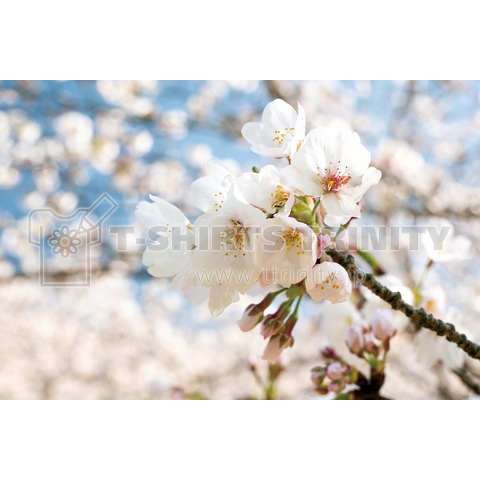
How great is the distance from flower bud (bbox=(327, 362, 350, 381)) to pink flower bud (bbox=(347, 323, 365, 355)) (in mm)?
61

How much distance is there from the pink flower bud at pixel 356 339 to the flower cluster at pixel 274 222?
1.36 ft

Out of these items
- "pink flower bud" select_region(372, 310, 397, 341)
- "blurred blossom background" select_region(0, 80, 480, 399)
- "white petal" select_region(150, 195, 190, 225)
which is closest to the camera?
"white petal" select_region(150, 195, 190, 225)

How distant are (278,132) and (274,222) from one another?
0.25 meters

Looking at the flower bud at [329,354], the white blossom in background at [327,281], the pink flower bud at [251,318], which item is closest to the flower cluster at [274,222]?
the white blossom in background at [327,281]

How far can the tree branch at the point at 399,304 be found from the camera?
0.70 metres

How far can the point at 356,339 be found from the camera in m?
1.02

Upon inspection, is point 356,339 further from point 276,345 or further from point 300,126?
point 300,126

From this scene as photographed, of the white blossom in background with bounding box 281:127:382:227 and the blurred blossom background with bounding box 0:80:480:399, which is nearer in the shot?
the white blossom in background with bounding box 281:127:382:227

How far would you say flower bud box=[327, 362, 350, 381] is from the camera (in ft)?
3.46

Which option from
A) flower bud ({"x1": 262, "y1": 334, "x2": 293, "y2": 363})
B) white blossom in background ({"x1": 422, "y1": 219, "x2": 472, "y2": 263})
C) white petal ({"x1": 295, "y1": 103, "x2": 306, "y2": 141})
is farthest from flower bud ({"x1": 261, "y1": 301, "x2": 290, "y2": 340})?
white blossom in background ({"x1": 422, "y1": 219, "x2": 472, "y2": 263})

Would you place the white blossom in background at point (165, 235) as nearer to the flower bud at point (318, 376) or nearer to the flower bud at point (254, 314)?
the flower bud at point (254, 314)

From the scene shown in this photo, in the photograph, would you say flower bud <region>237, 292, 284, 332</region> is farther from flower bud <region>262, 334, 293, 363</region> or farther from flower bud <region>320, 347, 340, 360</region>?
flower bud <region>320, 347, 340, 360</region>

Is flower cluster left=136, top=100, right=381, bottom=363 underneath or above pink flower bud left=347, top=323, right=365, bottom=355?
above
